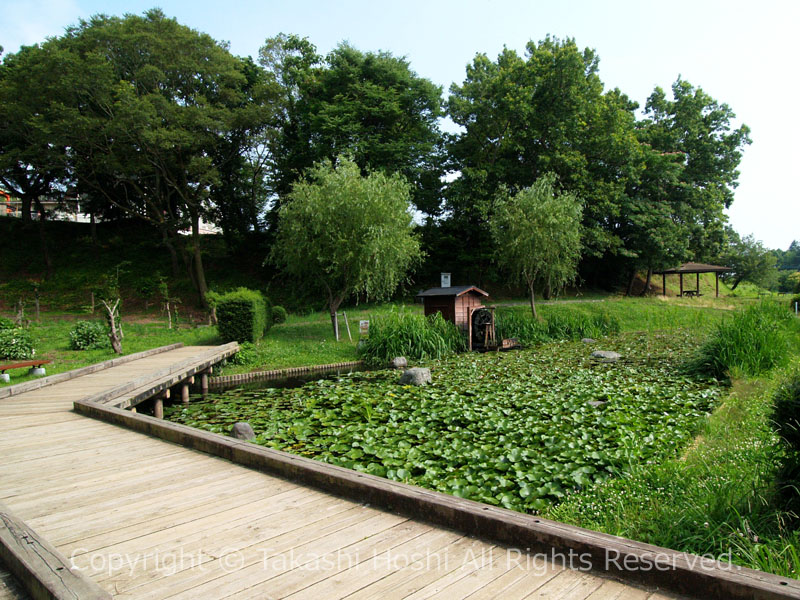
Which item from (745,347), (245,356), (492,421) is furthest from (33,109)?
(745,347)

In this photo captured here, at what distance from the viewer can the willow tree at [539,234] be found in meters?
18.3

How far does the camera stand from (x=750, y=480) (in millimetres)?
3502

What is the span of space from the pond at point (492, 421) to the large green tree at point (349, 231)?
5096mm

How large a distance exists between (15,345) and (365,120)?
1957 centimetres

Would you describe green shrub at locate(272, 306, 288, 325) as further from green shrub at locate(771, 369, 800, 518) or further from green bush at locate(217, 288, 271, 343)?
green shrub at locate(771, 369, 800, 518)

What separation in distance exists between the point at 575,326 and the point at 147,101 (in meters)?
19.7

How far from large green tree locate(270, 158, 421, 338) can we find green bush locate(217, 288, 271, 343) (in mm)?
2507

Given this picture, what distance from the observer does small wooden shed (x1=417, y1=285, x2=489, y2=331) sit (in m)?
15.5

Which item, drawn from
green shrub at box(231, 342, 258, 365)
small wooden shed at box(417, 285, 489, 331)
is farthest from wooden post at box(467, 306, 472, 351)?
green shrub at box(231, 342, 258, 365)

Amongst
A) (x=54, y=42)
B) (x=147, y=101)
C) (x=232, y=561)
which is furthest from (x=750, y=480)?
(x=54, y=42)

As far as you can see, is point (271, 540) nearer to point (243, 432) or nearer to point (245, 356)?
point (243, 432)

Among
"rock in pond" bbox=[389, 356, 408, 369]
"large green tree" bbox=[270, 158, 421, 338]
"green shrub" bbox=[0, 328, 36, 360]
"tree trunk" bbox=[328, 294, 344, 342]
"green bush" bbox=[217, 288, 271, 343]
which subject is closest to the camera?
"green shrub" bbox=[0, 328, 36, 360]

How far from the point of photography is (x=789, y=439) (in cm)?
308

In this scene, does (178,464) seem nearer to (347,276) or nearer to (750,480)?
(750,480)
